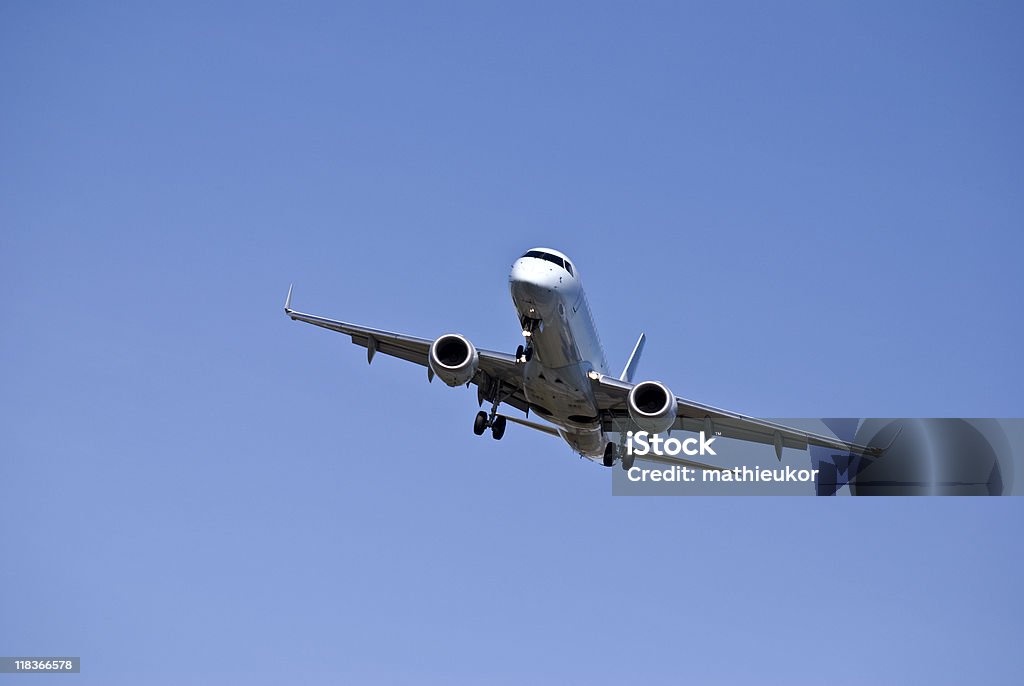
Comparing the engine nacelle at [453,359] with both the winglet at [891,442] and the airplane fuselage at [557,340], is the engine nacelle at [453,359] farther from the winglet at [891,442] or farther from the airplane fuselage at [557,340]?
the winglet at [891,442]

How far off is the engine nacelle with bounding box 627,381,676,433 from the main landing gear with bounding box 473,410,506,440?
17.0 feet

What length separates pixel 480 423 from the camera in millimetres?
41406

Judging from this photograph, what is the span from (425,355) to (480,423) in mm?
2884

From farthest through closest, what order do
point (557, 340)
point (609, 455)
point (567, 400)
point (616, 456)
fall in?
point (616, 456) < point (609, 455) < point (567, 400) < point (557, 340)

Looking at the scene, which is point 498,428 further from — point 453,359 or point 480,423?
point 453,359

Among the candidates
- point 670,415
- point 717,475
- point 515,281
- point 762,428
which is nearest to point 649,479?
point 717,475

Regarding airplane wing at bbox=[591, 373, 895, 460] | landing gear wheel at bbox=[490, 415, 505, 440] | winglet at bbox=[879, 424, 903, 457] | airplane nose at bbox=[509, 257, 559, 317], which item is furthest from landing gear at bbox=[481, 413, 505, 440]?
winglet at bbox=[879, 424, 903, 457]

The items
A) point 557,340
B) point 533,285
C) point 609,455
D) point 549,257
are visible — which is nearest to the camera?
point 533,285

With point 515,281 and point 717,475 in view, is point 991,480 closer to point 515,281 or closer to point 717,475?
point 717,475

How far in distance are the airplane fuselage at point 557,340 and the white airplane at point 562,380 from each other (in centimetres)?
3

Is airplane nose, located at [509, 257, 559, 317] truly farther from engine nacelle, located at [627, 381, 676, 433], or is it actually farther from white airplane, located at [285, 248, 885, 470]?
engine nacelle, located at [627, 381, 676, 433]

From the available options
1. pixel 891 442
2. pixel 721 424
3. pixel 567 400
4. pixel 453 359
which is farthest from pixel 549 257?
pixel 891 442

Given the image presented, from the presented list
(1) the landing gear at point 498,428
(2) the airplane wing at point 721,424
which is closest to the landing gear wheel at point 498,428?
(1) the landing gear at point 498,428

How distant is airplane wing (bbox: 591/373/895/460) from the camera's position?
131 feet
